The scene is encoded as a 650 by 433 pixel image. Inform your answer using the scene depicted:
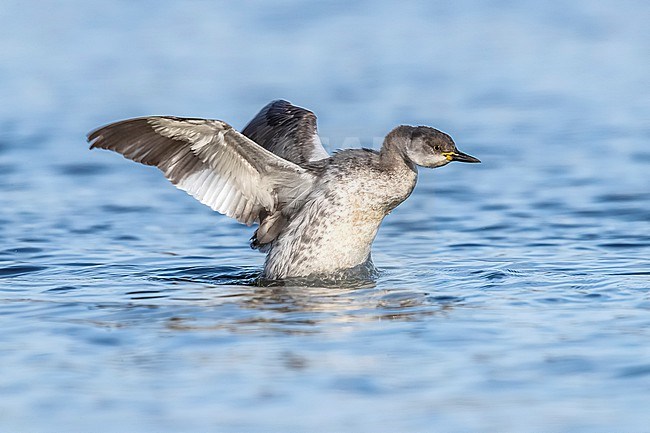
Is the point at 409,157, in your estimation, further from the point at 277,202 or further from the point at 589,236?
the point at 589,236

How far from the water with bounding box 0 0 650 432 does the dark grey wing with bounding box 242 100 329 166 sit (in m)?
0.99

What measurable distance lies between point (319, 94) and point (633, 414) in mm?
10497

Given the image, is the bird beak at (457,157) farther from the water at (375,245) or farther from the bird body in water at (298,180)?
the water at (375,245)

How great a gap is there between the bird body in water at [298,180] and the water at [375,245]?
40cm

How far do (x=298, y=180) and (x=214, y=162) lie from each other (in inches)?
26.1

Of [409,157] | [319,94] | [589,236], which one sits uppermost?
[319,94]

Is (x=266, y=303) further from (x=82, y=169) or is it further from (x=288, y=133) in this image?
(x=82, y=169)

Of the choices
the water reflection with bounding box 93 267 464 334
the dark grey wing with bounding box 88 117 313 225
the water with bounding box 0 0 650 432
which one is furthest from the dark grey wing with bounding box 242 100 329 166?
the water reflection with bounding box 93 267 464 334

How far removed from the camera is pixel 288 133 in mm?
10711

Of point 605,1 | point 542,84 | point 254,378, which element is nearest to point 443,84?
point 542,84

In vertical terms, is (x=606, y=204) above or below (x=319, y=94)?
below

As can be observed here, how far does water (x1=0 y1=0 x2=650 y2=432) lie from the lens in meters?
6.57

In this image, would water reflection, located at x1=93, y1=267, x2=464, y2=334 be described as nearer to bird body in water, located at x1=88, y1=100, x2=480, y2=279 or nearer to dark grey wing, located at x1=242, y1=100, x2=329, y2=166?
bird body in water, located at x1=88, y1=100, x2=480, y2=279

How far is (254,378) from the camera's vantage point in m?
6.84
